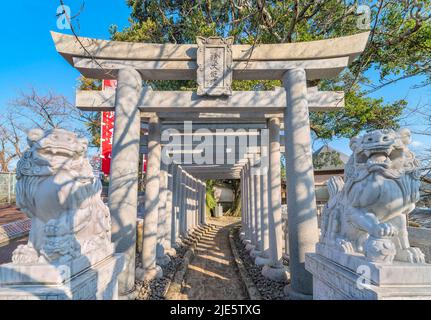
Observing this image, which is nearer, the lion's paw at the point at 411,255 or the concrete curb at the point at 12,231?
the lion's paw at the point at 411,255

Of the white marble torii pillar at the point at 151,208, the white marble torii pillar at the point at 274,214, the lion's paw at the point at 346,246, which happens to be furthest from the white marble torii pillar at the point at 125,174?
the lion's paw at the point at 346,246

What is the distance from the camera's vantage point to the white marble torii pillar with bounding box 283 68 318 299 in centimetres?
463

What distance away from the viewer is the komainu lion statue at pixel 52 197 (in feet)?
8.59

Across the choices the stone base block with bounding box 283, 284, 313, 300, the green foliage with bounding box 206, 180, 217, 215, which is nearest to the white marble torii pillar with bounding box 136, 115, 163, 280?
the stone base block with bounding box 283, 284, 313, 300

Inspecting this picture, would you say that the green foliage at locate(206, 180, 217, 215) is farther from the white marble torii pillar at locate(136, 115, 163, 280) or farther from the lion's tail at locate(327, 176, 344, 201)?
the lion's tail at locate(327, 176, 344, 201)

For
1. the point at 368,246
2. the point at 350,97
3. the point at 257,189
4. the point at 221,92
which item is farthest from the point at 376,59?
the point at 368,246

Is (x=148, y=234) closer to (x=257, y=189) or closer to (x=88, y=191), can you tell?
(x=88, y=191)

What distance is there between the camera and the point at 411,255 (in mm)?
2535

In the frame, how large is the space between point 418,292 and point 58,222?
3.59 meters

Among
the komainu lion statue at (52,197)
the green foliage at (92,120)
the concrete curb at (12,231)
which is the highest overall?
the green foliage at (92,120)

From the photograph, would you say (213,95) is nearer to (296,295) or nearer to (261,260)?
(296,295)

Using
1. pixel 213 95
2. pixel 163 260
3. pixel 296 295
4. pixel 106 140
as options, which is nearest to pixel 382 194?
pixel 296 295

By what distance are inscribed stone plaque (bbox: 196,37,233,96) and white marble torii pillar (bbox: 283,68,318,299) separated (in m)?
1.31

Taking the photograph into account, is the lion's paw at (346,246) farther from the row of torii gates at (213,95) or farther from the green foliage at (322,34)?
the green foliage at (322,34)
